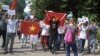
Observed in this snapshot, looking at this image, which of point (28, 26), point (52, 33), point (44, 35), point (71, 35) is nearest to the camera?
A: point (71, 35)

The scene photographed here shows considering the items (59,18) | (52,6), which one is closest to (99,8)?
(52,6)

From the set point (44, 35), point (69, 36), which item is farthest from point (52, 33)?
point (69, 36)

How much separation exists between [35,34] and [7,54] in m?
3.20

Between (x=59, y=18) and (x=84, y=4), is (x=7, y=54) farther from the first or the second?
(x=84, y=4)

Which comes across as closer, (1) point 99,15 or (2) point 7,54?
(2) point 7,54

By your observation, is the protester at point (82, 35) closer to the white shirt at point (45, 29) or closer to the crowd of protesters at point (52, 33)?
the crowd of protesters at point (52, 33)

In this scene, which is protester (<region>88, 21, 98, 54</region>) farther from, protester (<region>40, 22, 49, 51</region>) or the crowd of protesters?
protester (<region>40, 22, 49, 51</region>)

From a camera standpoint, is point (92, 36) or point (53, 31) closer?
point (53, 31)

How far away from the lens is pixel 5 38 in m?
19.1

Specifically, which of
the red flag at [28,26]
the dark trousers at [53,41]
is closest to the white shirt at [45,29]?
the dark trousers at [53,41]

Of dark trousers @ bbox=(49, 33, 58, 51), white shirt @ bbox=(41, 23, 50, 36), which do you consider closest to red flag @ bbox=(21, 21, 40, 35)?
white shirt @ bbox=(41, 23, 50, 36)

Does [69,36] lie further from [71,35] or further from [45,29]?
[45,29]

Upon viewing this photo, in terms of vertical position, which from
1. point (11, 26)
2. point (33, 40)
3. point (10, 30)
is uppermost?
point (11, 26)

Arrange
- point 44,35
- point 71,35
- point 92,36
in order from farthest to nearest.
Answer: point 44,35 < point 92,36 < point 71,35
